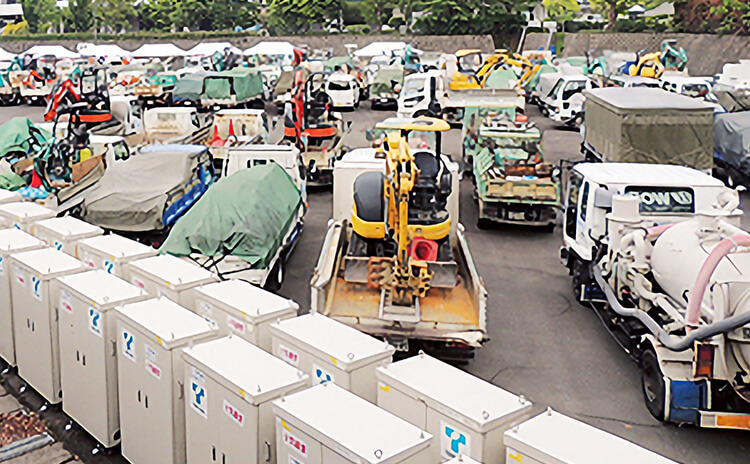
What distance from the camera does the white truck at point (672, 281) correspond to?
7.88m

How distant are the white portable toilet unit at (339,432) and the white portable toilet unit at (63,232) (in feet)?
18.3

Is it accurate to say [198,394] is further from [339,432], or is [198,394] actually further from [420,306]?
[420,306]

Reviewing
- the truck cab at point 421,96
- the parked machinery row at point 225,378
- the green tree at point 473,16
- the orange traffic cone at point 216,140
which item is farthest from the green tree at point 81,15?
the parked machinery row at point 225,378

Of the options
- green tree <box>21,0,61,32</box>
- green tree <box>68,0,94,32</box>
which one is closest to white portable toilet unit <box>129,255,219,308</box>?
green tree <box>68,0,94,32</box>

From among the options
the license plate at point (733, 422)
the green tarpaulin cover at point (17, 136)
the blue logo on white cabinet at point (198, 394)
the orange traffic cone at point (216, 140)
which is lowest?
the license plate at point (733, 422)

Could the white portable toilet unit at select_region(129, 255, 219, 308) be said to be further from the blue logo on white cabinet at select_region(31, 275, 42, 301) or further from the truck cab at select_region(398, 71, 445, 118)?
the truck cab at select_region(398, 71, 445, 118)

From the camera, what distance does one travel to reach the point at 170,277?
340 inches

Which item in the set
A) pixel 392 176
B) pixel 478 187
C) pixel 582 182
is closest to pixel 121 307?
pixel 392 176

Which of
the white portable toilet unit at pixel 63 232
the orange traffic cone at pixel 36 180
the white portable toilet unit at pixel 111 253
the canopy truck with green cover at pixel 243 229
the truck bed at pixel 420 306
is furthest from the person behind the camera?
the orange traffic cone at pixel 36 180

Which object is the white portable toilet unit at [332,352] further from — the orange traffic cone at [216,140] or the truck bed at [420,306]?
the orange traffic cone at [216,140]

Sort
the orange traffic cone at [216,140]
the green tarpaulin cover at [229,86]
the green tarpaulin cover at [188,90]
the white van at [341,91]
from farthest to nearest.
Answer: the white van at [341,91], the green tarpaulin cover at [229,86], the green tarpaulin cover at [188,90], the orange traffic cone at [216,140]

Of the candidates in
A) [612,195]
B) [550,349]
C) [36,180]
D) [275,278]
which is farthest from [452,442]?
[36,180]

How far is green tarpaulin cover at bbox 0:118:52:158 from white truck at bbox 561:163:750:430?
37.9 feet

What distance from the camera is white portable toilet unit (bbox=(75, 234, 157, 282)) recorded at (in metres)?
9.37
